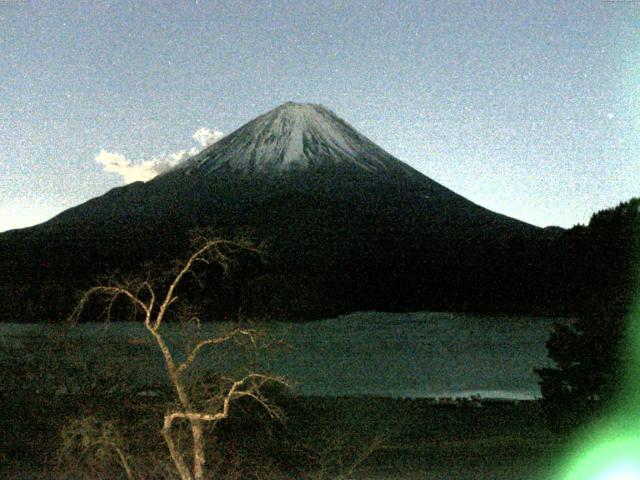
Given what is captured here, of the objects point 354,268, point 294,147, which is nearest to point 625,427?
point 354,268

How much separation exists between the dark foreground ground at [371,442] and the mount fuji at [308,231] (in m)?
23.9

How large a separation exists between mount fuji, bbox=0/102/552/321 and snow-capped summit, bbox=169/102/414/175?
0.21 m

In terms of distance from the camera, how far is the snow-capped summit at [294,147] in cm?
9726

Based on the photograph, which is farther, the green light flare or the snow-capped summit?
the snow-capped summit

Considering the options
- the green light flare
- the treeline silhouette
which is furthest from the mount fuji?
the green light flare

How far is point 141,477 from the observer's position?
27.2ft

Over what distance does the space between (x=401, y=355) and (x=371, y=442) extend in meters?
16.1

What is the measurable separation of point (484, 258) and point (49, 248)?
48908mm

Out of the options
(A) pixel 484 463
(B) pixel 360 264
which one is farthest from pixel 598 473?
(B) pixel 360 264

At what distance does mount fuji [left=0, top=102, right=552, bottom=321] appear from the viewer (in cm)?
4909

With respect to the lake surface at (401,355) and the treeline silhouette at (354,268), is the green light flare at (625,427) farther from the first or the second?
the lake surface at (401,355)

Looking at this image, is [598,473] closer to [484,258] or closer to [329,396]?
[329,396]

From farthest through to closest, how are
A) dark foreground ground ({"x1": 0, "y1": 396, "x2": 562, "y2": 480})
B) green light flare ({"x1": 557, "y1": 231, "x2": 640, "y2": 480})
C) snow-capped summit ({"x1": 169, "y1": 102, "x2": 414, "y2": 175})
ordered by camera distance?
snow-capped summit ({"x1": 169, "y1": 102, "x2": 414, "y2": 175})
dark foreground ground ({"x1": 0, "y1": 396, "x2": 562, "y2": 480})
green light flare ({"x1": 557, "y1": 231, "x2": 640, "y2": 480})

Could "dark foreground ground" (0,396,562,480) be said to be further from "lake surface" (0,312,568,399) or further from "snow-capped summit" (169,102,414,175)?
"snow-capped summit" (169,102,414,175)
